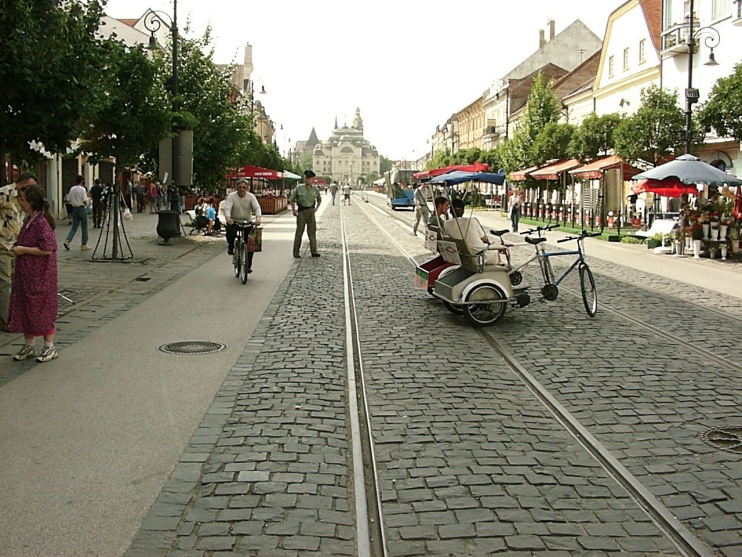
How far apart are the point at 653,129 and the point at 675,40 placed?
375 inches

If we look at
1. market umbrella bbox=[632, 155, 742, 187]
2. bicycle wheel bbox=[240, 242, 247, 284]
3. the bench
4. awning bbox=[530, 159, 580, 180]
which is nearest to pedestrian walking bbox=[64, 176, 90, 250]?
bicycle wheel bbox=[240, 242, 247, 284]

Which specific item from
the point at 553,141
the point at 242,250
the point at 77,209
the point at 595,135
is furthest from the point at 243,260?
the point at 553,141

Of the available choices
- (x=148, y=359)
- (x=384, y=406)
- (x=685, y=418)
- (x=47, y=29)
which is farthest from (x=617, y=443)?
(x=47, y=29)

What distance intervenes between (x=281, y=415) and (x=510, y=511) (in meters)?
2.39

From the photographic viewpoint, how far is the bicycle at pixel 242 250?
15023 millimetres

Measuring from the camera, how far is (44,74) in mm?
11438

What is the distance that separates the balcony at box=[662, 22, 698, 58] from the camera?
35.5 meters

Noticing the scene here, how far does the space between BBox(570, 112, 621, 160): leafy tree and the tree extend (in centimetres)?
2646

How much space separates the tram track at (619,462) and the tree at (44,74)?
6660mm

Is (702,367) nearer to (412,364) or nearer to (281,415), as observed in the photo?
(412,364)

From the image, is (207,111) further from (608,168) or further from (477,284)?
(477,284)

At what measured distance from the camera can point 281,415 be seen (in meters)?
6.52

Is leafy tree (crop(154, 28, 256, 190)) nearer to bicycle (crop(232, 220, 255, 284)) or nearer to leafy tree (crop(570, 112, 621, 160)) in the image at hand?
bicycle (crop(232, 220, 255, 284))

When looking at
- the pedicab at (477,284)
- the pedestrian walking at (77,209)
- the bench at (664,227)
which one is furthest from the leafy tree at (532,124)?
the pedicab at (477,284)
